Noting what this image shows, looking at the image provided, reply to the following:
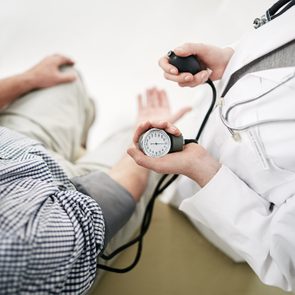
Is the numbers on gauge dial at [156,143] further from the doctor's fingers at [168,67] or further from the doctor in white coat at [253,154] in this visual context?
the doctor's fingers at [168,67]

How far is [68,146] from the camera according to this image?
0.99 metres

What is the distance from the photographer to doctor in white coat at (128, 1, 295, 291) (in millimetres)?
583

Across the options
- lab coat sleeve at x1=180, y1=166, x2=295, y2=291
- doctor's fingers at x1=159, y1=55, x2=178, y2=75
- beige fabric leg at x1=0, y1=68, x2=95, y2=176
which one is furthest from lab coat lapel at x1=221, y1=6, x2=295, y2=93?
beige fabric leg at x1=0, y1=68, x2=95, y2=176

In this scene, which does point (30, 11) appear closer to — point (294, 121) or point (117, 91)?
point (117, 91)

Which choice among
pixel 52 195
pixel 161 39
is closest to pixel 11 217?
pixel 52 195

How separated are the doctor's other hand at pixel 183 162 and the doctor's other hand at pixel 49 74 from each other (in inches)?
18.2

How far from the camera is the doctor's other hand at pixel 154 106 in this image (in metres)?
1.08

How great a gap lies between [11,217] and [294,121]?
0.48 m

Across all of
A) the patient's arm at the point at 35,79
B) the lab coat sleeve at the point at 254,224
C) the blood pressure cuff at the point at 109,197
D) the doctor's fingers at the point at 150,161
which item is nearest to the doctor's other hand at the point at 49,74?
the patient's arm at the point at 35,79

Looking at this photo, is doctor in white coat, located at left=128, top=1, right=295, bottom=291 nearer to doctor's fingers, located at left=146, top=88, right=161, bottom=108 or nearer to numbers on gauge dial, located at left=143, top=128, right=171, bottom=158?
numbers on gauge dial, located at left=143, top=128, right=171, bottom=158

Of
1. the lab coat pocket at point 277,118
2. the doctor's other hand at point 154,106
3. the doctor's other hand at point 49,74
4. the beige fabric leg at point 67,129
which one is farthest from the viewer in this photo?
the doctor's other hand at point 154,106

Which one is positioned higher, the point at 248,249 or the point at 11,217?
the point at 11,217

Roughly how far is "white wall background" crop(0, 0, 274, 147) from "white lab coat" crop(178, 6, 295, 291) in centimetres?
37

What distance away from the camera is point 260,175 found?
0.62 metres
